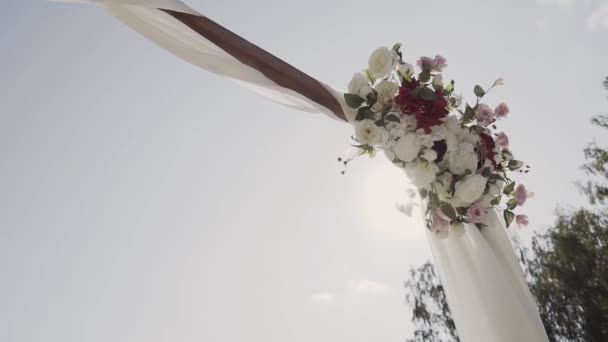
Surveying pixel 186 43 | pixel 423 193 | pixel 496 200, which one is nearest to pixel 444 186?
pixel 423 193

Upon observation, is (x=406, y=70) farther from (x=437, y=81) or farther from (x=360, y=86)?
(x=360, y=86)

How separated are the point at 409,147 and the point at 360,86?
17.1 inches

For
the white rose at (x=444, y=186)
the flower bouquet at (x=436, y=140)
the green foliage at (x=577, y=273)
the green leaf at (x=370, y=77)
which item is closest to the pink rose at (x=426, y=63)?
the flower bouquet at (x=436, y=140)

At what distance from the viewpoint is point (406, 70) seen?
2.40 metres

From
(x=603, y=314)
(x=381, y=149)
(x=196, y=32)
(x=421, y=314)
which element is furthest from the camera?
(x=421, y=314)

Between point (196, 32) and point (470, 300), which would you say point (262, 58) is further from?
point (470, 300)

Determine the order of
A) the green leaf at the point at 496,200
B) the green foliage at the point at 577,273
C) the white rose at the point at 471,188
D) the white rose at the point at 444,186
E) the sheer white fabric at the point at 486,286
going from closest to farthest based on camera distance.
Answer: the sheer white fabric at the point at 486,286 < the white rose at the point at 471,188 < the white rose at the point at 444,186 < the green leaf at the point at 496,200 < the green foliage at the point at 577,273

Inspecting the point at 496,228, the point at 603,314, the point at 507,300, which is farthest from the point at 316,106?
the point at 603,314

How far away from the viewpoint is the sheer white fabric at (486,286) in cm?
194

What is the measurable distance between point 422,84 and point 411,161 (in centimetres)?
46

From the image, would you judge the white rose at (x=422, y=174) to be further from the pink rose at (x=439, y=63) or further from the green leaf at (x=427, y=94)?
the pink rose at (x=439, y=63)

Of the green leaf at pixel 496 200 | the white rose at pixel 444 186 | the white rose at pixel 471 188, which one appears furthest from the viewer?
the green leaf at pixel 496 200

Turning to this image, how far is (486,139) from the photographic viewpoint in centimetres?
236

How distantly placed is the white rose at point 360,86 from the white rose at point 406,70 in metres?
0.22
